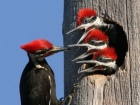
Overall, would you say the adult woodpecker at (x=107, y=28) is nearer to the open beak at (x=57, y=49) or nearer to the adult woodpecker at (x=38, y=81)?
the open beak at (x=57, y=49)

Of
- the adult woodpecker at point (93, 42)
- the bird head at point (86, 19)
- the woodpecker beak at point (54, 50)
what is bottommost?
the woodpecker beak at point (54, 50)

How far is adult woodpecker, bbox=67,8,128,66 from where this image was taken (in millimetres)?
3920

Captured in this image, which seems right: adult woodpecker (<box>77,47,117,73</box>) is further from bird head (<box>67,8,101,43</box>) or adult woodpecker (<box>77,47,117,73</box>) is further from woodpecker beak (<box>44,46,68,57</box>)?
woodpecker beak (<box>44,46,68,57</box>)

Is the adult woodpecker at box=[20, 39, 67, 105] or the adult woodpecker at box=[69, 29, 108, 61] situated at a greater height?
the adult woodpecker at box=[69, 29, 108, 61]

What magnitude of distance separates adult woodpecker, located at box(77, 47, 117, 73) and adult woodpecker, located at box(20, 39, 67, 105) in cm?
63

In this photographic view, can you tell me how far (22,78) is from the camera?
4633 mm

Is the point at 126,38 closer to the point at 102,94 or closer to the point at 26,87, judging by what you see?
the point at 102,94

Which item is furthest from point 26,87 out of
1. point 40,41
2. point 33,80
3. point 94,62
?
point 94,62

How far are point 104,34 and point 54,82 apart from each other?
83 centimetres

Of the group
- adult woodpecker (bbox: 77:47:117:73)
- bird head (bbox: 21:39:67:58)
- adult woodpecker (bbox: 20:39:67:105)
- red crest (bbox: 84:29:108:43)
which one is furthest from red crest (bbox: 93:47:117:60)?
adult woodpecker (bbox: 20:39:67:105)

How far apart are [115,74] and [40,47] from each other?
1.06m

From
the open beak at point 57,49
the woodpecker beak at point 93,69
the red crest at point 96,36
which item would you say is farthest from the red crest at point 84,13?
the woodpecker beak at point 93,69

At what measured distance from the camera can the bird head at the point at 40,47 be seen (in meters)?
4.38

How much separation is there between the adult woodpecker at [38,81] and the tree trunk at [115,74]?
18.6 inches
